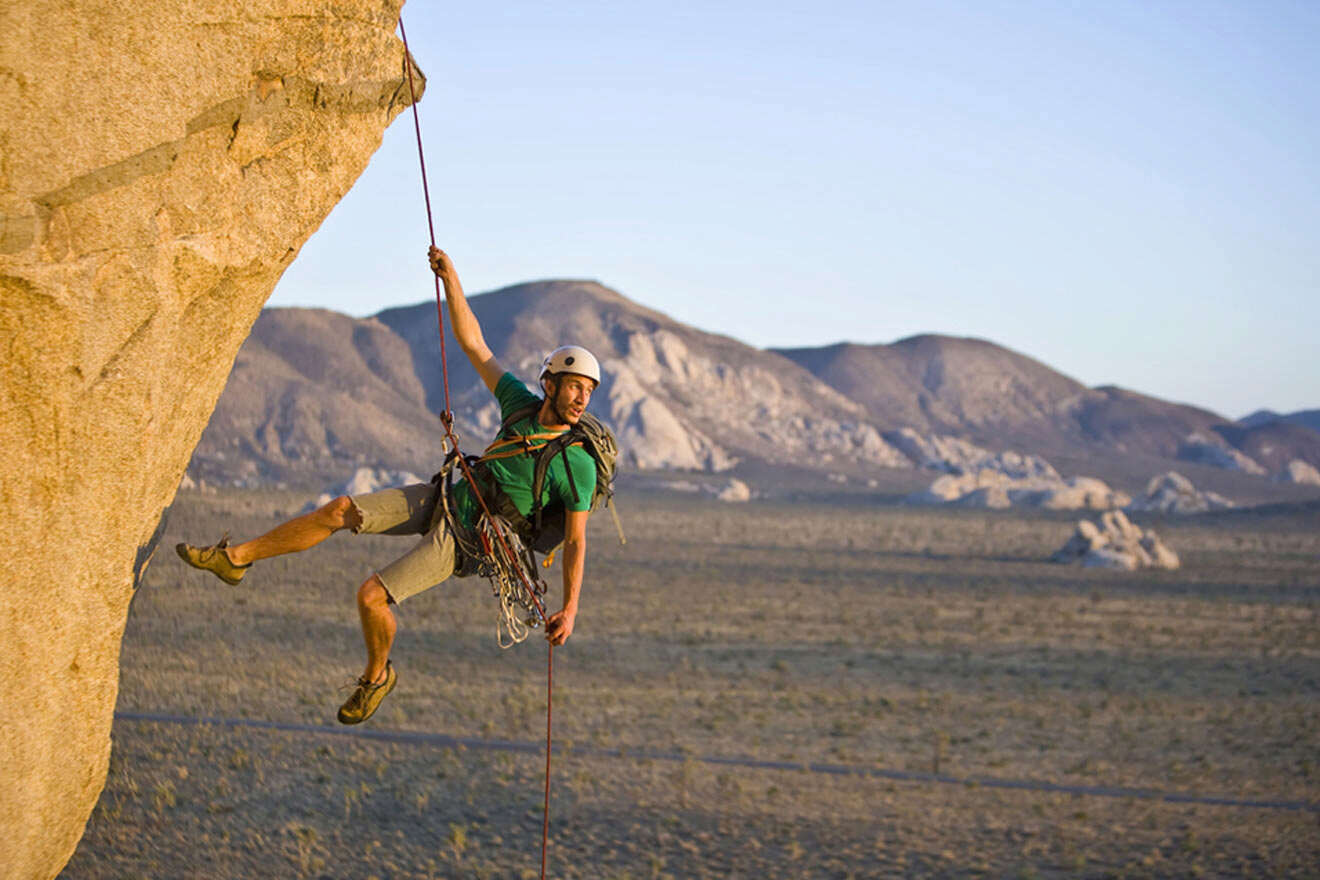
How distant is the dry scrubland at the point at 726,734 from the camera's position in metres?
13.1

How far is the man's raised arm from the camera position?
22.0ft

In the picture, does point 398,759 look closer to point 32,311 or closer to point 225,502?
point 32,311

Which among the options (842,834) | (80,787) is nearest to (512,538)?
(80,787)

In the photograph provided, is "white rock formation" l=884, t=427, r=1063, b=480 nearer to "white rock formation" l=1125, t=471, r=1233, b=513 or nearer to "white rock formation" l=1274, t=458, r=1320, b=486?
"white rock formation" l=1274, t=458, r=1320, b=486

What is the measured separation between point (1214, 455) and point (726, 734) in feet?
477

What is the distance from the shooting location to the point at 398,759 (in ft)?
51.6

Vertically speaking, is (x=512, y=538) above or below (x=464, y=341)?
below

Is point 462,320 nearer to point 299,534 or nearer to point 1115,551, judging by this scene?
point 299,534

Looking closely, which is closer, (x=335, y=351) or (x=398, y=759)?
(x=398, y=759)

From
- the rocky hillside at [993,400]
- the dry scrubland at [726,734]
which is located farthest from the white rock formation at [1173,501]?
the rocky hillside at [993,400]

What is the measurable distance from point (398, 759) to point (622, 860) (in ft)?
13.4

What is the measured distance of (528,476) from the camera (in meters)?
6.93

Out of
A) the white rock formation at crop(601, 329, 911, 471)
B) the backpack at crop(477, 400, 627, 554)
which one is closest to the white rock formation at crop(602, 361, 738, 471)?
the white rock formation at crop(601, 329, 911, 471)

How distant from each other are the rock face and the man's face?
158 cm
